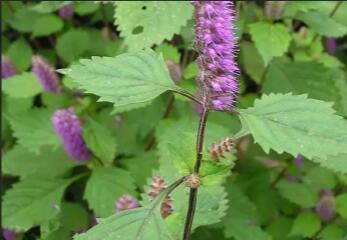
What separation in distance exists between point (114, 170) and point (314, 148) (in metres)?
1.05

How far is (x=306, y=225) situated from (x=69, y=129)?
80 centimetres

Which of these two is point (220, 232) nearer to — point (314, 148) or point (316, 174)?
point (316, 174)

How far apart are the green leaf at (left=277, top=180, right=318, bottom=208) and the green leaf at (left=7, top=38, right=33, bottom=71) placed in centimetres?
133

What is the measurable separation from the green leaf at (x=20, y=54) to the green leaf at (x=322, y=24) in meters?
1.28

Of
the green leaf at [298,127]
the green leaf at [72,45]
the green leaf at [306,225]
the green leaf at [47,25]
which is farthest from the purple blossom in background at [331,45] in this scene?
the green leaf at [298,127]

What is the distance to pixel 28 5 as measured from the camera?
2682 millimetres

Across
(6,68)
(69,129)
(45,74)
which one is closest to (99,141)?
(69,129)

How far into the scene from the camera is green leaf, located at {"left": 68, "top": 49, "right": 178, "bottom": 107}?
0.94 m

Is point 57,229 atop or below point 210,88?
below

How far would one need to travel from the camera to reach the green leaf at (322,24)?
187cm

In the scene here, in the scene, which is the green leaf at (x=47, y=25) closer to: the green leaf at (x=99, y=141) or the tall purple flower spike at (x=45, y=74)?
the tall purple flower spike at (x=45, y=74)

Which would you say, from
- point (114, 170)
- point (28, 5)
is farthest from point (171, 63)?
point (28, 5)

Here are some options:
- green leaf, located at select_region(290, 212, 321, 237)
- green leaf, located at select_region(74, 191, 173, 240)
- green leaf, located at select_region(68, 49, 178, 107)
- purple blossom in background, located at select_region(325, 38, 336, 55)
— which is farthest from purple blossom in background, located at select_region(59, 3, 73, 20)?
green leaf, located at select_region(74, 191, 173, 240)

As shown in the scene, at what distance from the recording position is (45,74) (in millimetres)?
1967
